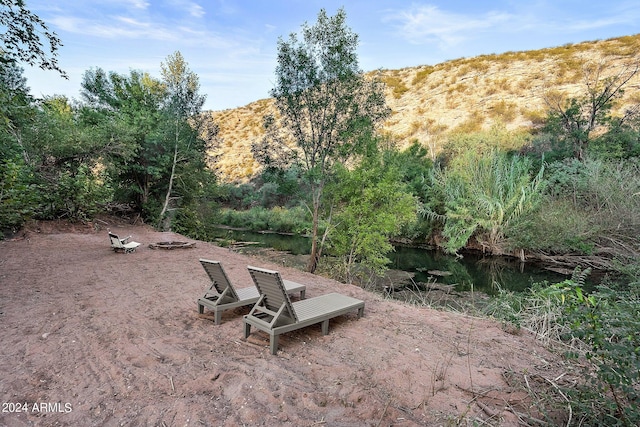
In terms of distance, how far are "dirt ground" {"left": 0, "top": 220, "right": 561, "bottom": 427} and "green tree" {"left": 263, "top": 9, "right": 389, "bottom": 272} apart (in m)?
6.35

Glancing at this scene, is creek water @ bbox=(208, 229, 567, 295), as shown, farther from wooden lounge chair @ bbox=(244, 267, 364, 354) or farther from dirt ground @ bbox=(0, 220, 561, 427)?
wooden lounge chair @ bbox=(244, 267, 364, 354)

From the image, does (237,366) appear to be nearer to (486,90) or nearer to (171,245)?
(171,245)

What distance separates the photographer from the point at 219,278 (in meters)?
4.21

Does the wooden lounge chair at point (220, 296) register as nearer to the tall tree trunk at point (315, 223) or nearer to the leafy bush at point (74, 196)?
the tall tree trunk at point (315, 223)

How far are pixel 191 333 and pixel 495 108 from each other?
40762mm

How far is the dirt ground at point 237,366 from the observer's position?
2.37 meters

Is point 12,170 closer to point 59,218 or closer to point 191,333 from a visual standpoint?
point 191,333

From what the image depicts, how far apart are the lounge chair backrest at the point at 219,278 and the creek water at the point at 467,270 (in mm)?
9457

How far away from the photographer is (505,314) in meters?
4.95

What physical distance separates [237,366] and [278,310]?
0.71m

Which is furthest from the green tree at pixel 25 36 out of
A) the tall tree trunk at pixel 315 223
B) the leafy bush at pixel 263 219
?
the leafy bush at pixel 263 219

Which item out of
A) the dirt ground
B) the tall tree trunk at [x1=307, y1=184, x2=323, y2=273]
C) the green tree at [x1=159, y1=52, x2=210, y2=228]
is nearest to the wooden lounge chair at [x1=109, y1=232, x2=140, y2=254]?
the dirt ground

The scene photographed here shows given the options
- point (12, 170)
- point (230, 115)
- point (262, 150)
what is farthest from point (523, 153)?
point (230, 115)

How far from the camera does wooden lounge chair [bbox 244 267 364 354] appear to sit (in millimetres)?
3284
